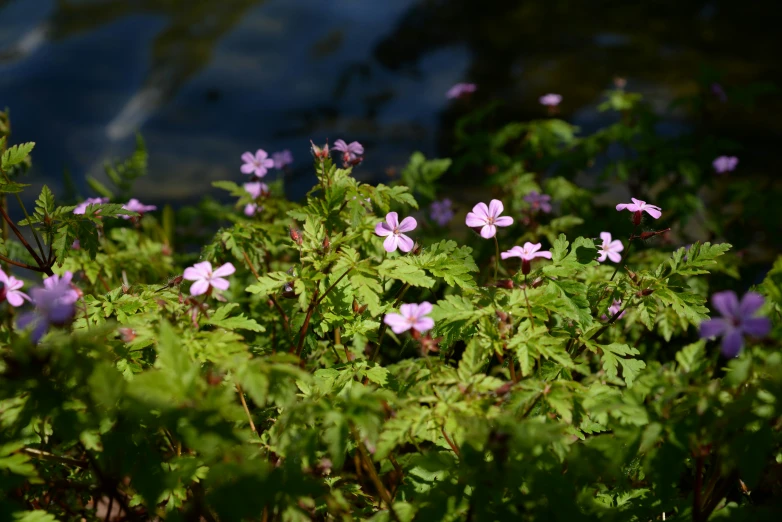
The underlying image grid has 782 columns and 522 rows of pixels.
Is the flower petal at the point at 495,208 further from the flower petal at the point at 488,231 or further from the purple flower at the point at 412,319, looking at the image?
the purple flower at the point at 412,319

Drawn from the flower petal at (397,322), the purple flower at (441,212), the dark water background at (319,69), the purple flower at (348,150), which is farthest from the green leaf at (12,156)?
the dark water background at (319,69)

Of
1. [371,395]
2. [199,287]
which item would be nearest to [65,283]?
[199,287]

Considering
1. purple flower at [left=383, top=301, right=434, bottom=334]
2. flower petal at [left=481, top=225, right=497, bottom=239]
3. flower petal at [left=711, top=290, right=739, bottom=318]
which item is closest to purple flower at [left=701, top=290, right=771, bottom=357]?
flower petal at [left=711, top=290, right=739, bottom=318]

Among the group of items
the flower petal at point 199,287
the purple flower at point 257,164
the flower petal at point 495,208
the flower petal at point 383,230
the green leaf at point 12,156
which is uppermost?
the green leaf at point 12,156

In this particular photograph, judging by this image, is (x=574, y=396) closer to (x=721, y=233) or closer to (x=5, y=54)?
(x=721, y=233)

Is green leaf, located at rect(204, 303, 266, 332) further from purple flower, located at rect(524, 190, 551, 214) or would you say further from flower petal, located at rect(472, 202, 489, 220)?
purple flower, located at rect(524, 190, 551, 214)

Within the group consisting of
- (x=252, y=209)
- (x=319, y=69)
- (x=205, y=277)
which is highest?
(x=205, y=277)

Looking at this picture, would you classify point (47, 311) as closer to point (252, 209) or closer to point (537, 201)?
point (252, 209)
